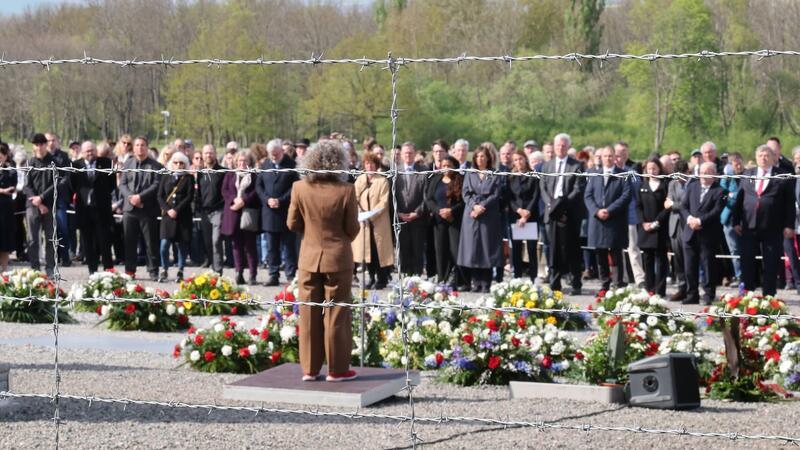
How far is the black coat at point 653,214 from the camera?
1560cm

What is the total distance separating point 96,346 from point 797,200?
29.2ft

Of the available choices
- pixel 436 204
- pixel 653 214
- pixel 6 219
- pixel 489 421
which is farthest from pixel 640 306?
pixel 6 219

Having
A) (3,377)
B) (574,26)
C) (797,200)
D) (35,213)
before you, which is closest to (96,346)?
(3,377)

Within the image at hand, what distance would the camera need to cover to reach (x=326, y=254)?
8.34m

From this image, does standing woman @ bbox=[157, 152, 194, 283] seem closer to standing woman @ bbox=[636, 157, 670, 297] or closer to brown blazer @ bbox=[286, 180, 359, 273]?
standing woman @ bbox=[636, 157, 670, 297]

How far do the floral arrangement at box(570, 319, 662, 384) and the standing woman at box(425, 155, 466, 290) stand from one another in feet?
21.4

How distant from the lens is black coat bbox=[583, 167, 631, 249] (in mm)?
15469

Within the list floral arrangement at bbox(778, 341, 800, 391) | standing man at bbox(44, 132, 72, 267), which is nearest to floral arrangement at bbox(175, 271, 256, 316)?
standing man at bbox(44, 132, 72, 267)

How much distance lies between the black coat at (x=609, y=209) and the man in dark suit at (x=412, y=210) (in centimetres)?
205

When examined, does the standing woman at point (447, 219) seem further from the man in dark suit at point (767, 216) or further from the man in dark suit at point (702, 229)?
the man in dark suit at point (767, 216)

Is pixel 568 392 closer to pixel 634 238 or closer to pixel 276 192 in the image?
pixel 634 238

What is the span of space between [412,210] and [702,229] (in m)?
3.68

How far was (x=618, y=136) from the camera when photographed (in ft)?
242

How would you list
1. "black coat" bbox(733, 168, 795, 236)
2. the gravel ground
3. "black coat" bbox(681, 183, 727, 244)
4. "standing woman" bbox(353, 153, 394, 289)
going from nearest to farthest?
the gravel ground
"black coat" bbox(733, 168, 795, 236)
"black coat" bbox(681, 183, 727, 244)
"standing woman" bbox(353, 153, 394, 289)
